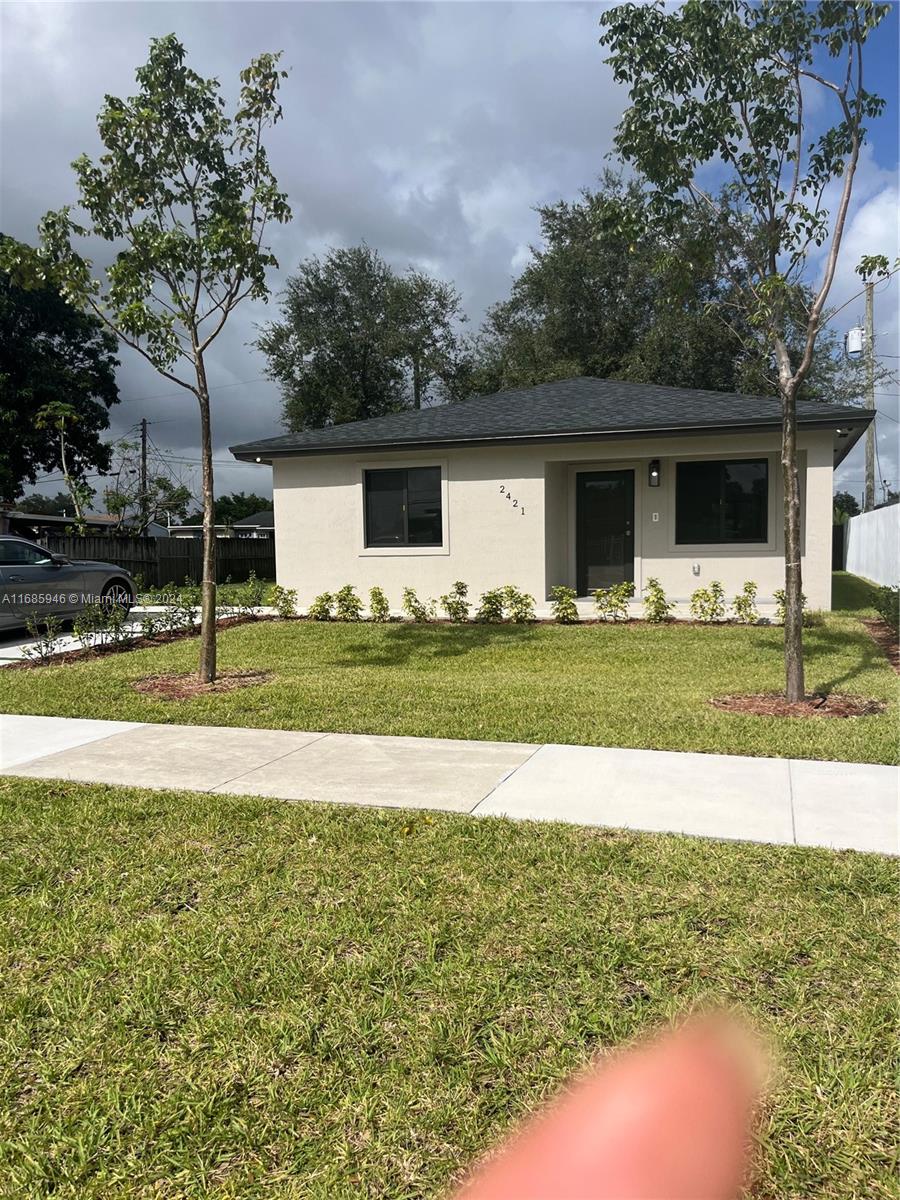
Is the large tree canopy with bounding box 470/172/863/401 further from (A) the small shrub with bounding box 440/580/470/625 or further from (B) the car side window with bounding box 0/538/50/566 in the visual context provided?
(B) the car side window with bounding box 0/538/50/566

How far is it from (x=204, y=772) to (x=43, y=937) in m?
2.14

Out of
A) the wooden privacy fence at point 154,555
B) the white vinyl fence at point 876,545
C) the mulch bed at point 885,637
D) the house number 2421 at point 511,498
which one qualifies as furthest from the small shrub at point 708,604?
the wooden privacy fence at point 154,555

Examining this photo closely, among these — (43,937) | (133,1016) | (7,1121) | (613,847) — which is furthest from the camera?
(613,847)

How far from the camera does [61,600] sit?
41.9 ft

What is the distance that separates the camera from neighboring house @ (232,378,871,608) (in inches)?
484

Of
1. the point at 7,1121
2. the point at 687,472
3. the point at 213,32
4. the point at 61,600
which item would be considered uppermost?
the point at 213,32

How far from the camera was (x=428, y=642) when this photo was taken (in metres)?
11.1

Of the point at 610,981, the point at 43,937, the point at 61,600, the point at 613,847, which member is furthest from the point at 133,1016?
the point at 61,600

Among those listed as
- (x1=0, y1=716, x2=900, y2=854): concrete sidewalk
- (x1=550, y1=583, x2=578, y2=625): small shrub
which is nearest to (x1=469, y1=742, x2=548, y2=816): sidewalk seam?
(x1=0, y1=716, x2=900, y2=854): concrete sidewalk

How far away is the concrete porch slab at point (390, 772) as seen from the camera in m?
4.59

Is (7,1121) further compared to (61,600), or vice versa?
(61,600)

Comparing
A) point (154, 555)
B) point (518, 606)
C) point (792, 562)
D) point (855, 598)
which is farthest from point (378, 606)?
point (154, 555)

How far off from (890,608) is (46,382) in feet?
95.0

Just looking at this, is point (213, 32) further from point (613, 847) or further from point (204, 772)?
point (613, 847)
